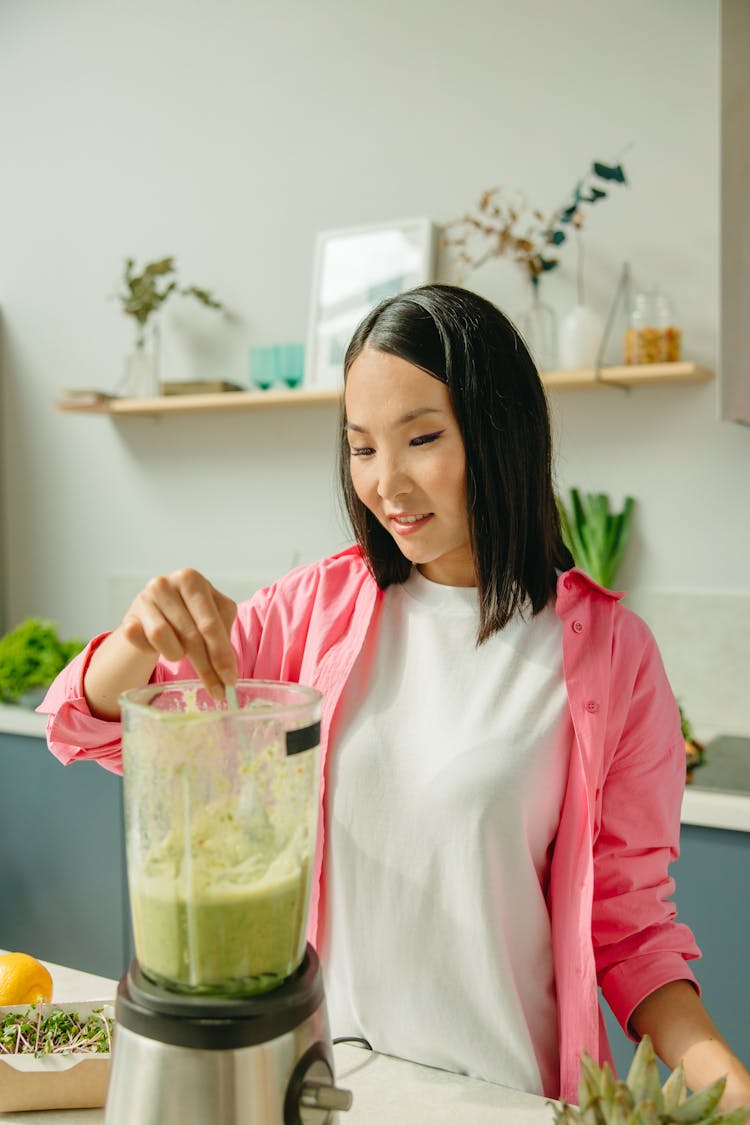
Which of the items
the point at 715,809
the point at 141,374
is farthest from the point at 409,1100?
the point at 141,374

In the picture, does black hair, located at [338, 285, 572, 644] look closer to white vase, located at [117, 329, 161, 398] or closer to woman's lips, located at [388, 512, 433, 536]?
woman's lips, located at [388, 512, 433, 536]

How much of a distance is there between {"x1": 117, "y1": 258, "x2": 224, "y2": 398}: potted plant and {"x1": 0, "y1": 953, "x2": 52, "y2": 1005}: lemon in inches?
87.6

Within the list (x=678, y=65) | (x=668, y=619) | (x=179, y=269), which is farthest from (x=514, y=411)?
(x=179, y=269)

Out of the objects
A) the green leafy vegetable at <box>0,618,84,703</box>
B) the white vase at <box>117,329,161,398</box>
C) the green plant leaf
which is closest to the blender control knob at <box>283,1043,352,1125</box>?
the green plant leaf

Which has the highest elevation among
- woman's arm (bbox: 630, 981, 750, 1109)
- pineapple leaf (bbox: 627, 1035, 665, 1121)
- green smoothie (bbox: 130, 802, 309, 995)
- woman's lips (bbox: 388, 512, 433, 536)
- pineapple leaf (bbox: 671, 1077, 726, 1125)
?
woman's lips (bbox: 388, 512, 433, 536)

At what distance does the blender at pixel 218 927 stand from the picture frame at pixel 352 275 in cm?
208

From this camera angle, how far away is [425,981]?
1.10m

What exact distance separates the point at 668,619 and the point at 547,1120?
173 centimetres

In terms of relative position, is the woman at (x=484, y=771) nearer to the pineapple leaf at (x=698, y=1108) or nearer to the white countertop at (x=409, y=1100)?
the white countertop at (x=409, y=1100)

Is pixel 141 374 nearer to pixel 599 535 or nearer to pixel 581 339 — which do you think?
pixel 581 339

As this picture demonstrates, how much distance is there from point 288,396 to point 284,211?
1.92 feet

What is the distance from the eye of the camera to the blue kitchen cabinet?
268 cm

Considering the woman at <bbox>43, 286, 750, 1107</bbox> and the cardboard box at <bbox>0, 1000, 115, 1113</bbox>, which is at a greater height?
the woman at <bbox>43, 286, 750, 1107</bbox>

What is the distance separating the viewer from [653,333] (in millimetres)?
2447
